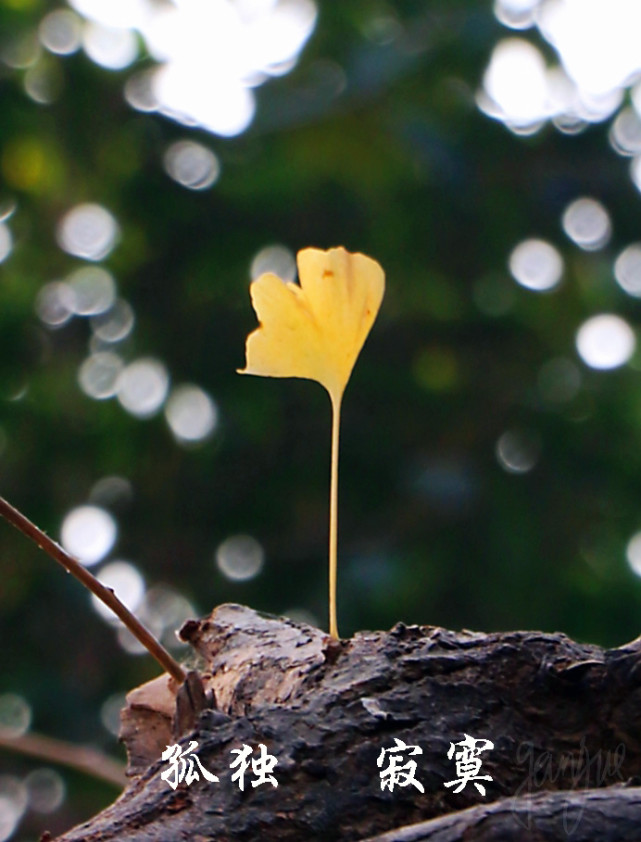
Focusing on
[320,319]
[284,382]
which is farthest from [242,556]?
[320,319]

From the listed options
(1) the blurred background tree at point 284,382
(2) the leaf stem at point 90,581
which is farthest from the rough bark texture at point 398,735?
(1) the blurred background tree at point 284,382

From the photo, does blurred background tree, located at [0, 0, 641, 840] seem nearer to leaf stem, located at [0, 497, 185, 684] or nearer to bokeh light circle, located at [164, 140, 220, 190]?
bokeh light circle, located at [164, 140, 220, 190]

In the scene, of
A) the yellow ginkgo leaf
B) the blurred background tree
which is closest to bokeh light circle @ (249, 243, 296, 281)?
the blurred background tree

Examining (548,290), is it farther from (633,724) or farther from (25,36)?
(633,724)

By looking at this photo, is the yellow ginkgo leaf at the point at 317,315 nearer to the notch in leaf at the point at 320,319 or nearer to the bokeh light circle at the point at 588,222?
the notch in leaf at the point at 320,319

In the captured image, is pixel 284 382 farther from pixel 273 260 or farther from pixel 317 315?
pixel 317 315

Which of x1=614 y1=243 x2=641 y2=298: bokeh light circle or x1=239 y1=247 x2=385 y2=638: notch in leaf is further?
x1=614 y1=243 x2=641 y2=298: bokeh light circle

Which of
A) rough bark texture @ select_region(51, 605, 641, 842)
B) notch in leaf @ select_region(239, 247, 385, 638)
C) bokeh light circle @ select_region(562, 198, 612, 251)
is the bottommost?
rough bark texture @ select_region(51, 605, 641, 842)
